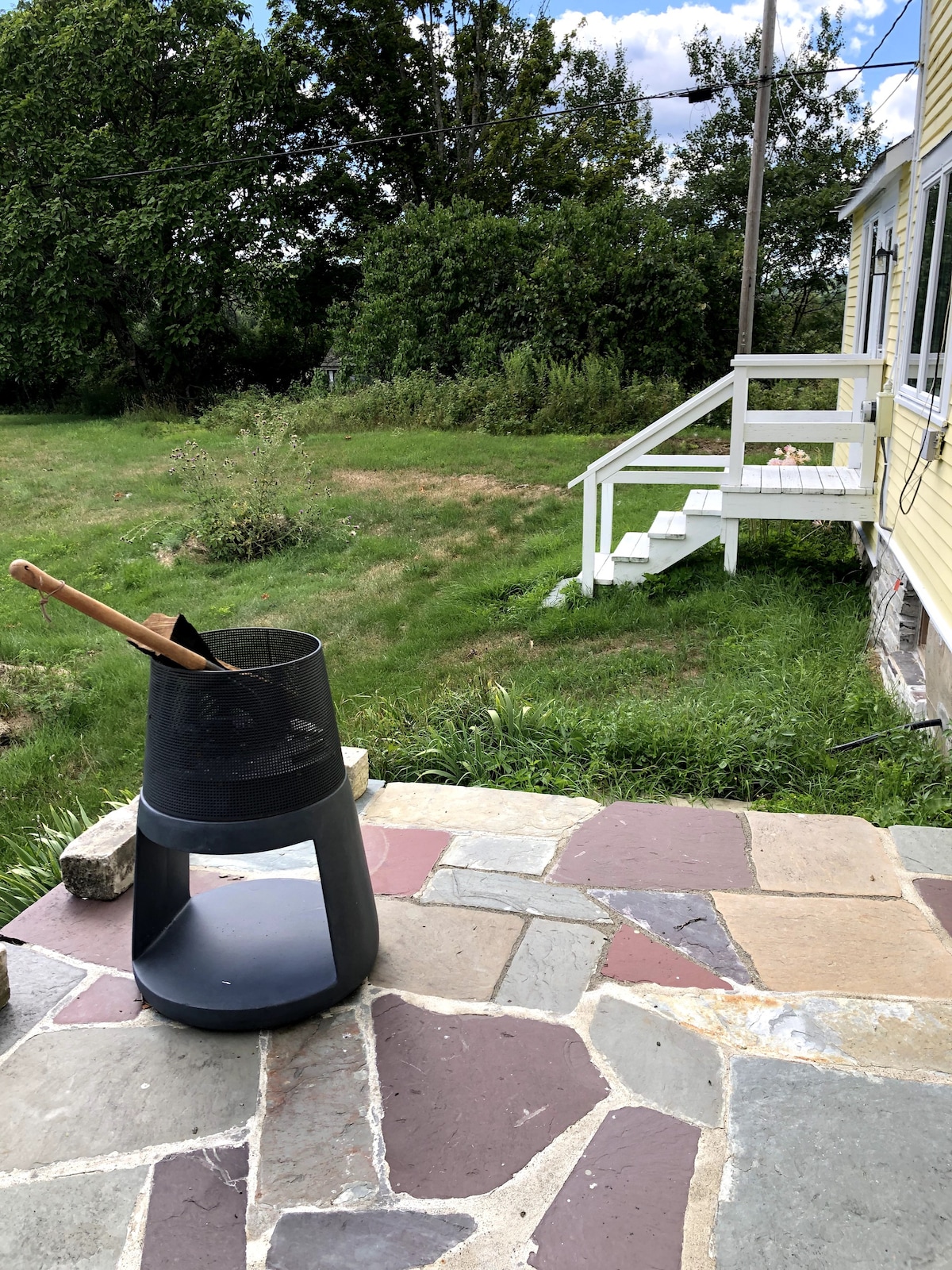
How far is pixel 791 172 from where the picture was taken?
2278 centimetres

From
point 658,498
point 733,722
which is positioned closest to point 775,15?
point 658,498

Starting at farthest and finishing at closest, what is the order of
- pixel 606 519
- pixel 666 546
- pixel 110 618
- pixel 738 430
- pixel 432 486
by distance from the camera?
pixel 432 486
pixel 606 519
pixel 666 546
pixel 738 430
pixel 110 618

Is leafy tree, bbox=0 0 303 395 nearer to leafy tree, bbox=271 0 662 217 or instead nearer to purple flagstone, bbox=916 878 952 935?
leafy tree, bbox=271 0 662 217

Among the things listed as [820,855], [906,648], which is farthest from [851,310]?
[820,855]

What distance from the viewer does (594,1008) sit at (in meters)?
2.17

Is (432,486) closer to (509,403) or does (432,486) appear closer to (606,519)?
(606,519)

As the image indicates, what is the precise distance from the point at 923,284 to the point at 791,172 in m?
20.3

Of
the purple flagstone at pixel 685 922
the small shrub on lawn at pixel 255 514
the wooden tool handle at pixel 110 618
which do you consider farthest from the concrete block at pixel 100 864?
the small shrub on lawn at pixel 255 514

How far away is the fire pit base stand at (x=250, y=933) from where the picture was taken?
2023 mm

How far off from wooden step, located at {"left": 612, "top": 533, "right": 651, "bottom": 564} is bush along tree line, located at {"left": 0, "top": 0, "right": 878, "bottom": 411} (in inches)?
281

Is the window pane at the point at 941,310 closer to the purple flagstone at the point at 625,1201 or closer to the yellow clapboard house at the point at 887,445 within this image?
the yellow clapboard house at the point at 887,445

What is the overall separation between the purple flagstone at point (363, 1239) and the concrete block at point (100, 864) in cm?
126

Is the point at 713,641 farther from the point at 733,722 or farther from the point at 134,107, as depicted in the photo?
the point at 134,107

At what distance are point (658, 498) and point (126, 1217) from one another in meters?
Answer: 8.92
